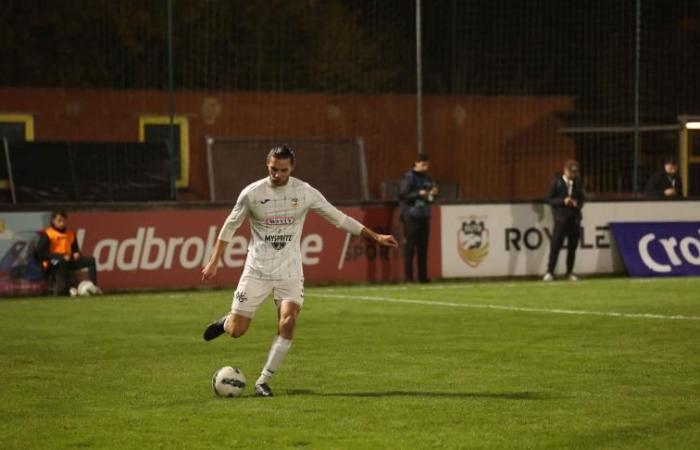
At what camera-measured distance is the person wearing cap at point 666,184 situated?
27016mm

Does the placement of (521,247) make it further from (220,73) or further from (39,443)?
(39,443)

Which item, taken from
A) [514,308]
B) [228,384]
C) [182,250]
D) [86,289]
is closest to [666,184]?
[514,308]

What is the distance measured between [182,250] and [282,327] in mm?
12423

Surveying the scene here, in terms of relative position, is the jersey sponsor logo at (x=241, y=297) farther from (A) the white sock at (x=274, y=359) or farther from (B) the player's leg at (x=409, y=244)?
(B) the player's leg at (x=409, y=244)

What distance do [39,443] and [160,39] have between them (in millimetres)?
24866

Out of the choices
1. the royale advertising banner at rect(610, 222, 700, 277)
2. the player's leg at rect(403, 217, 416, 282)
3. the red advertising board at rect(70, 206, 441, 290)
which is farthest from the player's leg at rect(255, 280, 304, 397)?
the royale advertising banner at rect(610, 222, 700, 277)

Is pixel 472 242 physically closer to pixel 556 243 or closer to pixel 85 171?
pixel 556 243

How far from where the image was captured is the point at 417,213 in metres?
24.5

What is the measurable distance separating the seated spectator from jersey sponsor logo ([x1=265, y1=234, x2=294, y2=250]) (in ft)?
36.6

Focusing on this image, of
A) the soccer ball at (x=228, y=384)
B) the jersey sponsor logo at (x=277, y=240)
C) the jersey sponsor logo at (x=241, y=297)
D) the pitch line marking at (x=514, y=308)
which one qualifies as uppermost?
the jersey sponsor logo at (x=277, y=240)

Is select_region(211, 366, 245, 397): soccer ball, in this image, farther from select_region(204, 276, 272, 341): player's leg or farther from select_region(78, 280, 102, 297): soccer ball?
select_region(78, 280, 102, 297): soccer ball

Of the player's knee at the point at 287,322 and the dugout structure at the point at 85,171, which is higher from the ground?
the dugout structure at the point at 85,171

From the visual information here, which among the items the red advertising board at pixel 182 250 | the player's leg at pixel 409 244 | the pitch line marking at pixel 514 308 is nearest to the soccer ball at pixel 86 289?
the red advertising board at pixel 182 250

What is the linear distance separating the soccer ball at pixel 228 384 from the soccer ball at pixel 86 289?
1165cm
